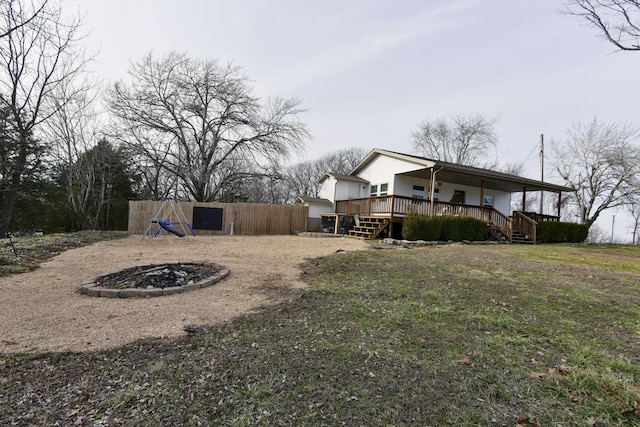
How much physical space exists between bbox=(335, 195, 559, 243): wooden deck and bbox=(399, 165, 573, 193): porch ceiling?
1468 mm

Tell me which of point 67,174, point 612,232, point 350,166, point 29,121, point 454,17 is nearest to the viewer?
point 454,17

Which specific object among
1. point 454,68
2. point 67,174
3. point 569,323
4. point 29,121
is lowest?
point 569,323

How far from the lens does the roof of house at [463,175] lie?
505 inches

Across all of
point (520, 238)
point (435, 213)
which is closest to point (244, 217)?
point (435, 213)

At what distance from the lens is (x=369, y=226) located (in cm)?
1380

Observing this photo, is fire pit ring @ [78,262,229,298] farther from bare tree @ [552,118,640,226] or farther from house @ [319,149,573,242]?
bare tree @ [552,118,640,226]

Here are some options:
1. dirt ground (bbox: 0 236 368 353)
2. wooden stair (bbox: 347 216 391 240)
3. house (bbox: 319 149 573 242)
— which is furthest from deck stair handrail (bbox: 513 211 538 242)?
dirt ground (bbox: 0 236 368 353)

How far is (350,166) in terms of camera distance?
38.0m

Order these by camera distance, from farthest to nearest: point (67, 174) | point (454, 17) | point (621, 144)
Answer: point (621, 144) → point (67, 174) → point (454, 17)

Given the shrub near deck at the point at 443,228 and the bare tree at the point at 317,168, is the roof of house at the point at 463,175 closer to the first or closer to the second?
the shrub near deck at the point at 443,228

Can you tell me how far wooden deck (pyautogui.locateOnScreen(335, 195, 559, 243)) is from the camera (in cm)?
1278

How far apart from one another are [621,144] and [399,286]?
1101 inches

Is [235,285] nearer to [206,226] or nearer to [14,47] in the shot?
[206,226]

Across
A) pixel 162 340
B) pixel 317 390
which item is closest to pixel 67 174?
pixel 162 340
